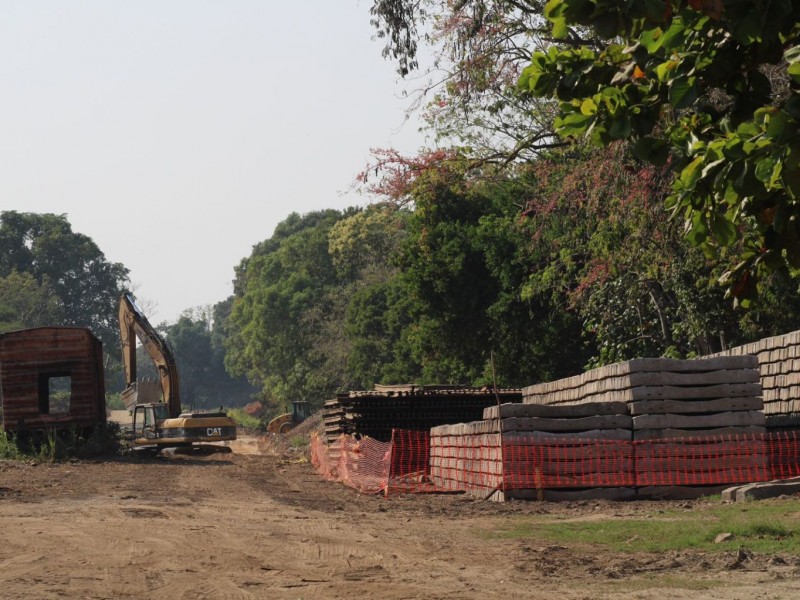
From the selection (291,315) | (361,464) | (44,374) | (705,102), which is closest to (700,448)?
(361,464)

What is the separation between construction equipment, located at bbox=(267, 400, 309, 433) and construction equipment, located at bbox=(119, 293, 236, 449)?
2099 centimetres

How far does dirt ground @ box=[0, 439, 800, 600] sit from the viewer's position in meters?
9.03

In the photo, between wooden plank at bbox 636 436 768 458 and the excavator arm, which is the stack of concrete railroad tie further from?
the excavator arm

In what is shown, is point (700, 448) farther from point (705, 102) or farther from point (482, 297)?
point (482, 297)

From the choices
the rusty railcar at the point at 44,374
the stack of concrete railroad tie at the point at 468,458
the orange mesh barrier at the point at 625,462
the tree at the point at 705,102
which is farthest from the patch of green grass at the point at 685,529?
the rusty railcar at the point at 44,374

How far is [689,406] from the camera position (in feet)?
54.1

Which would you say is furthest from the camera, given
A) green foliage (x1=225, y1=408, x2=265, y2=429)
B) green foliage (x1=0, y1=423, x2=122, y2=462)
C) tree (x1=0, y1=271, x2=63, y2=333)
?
tree (x1=0, y1=271, x2=63, y2=333)

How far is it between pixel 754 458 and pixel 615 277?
1046cm

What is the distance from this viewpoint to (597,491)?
1638 centimetres

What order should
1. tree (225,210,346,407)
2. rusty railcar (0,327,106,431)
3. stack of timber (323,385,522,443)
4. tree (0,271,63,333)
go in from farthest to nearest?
tree (0,271,63,333)
tree (225,210,346,407)
rusty railcar (0,327,106,431)
stack of timber (323,385,522,443)

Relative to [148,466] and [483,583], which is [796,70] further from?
[148,466]

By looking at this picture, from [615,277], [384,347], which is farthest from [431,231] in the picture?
[384,347]

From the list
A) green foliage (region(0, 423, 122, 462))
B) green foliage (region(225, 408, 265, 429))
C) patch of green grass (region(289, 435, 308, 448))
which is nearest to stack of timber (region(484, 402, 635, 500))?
green foliage (region(0, 423, 122, 462))

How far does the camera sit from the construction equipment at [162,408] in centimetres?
3744
